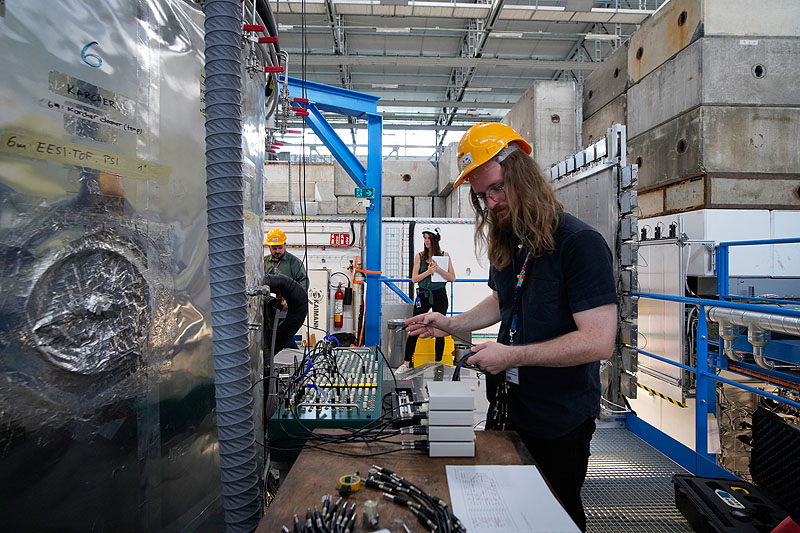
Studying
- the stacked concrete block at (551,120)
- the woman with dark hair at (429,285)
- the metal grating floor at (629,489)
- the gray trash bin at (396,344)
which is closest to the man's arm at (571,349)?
the metal grating floor at (629,489)

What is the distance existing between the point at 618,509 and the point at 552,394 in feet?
5.85

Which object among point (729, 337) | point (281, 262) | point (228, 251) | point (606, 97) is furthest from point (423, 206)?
point (228, 251)

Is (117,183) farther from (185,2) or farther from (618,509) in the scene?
(618,509)

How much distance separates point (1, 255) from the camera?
3.25 feet

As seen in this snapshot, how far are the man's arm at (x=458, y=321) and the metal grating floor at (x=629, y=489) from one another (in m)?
1.56

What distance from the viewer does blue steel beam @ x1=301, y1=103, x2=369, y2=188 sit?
16.6 feet

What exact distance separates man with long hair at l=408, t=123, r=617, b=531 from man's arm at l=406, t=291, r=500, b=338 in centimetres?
23

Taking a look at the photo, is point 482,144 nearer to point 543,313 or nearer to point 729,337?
point 543,313

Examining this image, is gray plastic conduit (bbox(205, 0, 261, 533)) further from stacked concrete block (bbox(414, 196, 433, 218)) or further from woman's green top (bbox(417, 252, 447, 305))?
stacked concrete block (bbox(414, 196, 433, 218))

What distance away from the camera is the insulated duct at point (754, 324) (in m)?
3.11

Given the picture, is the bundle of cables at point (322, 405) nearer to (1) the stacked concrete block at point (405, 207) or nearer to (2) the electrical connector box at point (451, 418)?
(2) the electrical connector box at point (451, 418)

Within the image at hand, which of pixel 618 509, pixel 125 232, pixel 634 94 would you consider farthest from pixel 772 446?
pixel 634 94

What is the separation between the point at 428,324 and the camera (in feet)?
6.60

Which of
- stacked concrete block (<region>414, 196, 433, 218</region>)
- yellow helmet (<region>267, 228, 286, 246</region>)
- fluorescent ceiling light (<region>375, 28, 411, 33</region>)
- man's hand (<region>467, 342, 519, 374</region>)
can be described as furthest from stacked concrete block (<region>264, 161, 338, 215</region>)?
man's hand (<region>467, 342, 519, 374</region>)
